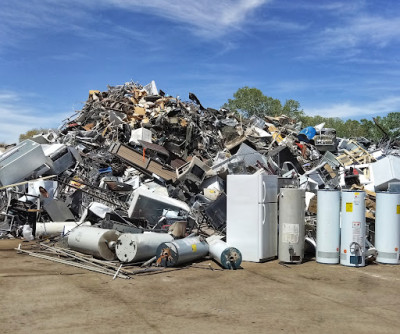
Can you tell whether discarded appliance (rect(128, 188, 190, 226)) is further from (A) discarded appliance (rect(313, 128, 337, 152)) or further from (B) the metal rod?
(A) discarded appliance (rect(313, 128, 337, 152))

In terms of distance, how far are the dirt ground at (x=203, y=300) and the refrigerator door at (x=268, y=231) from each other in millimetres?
489

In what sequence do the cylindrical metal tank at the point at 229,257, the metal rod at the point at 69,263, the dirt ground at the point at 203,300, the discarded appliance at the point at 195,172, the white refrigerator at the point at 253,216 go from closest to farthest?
the dirt ground at the point at 203,300 < the metal rod at the point at 69,263 < the cylindrical metal tank at the point at 229,257 < the white refrigerator at the point at 253,216 < the discarded appliance at the point at 195,172

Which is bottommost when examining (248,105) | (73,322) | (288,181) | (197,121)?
(73,322)

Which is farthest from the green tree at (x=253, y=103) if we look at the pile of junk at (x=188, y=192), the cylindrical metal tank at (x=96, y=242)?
the cylindrical metal tank at (x=96, y=242)

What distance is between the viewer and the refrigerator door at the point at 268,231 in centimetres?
825

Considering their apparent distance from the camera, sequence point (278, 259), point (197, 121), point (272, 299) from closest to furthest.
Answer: point (272, 299)
point (278, 259)
point (197, 121)

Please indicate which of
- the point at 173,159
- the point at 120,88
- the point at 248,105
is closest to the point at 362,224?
the point at 173,159

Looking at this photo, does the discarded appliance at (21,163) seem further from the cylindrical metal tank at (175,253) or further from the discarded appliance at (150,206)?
the cylindrical metal tank at (175,253)

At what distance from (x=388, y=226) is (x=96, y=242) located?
5.38 meters

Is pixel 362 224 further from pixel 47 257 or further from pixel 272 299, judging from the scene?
pixel 47 257

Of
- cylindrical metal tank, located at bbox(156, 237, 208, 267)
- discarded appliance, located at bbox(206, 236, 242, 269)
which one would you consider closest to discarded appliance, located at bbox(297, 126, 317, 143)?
discarded appliance, located at bbox(206, 236, 242, 269)

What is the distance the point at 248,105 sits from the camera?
42719mm

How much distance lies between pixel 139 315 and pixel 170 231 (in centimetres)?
387

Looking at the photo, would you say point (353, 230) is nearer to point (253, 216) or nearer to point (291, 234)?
point (291, 234)
